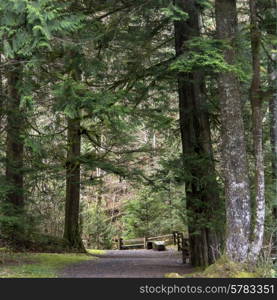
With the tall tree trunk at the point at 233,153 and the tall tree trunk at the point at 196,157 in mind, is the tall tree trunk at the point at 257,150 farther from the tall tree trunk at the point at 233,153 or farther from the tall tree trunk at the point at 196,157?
the tall tree trunk at the point at 196,157

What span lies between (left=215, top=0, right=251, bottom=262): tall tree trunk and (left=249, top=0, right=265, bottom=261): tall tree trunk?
0.16 m

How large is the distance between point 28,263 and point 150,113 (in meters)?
5.02

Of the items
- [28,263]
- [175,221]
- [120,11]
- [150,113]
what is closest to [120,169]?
[150,113]

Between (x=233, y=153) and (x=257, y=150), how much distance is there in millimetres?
427

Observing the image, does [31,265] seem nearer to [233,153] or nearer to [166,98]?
[233,153]

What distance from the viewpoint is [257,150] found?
293 inches

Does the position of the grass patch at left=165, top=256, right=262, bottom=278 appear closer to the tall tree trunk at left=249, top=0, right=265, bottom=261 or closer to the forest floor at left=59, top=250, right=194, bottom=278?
the tall tree trunk at left=249, top=0, right=265, bottom=261

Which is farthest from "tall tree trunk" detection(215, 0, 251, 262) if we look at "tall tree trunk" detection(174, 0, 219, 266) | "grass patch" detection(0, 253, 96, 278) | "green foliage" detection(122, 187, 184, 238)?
"green foliage" detection(122, 187, 184, 238)

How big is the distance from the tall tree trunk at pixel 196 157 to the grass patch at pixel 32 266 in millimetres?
3458

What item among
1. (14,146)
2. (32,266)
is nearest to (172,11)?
(32,266)

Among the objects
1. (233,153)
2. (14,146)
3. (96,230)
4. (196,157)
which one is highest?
(14,146)

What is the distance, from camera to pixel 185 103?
36.9ft

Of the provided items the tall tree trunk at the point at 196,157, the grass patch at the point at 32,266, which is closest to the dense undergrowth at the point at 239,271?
the tall tree trunk at the point at 196,157
